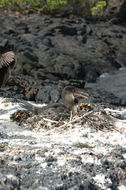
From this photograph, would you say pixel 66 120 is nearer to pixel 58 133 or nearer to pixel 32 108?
pixel 58 133

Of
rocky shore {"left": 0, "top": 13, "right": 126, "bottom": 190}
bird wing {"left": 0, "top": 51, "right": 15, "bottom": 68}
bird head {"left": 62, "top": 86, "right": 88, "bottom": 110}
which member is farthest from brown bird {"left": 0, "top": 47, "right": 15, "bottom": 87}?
bird head {"left": 62, "top": 86, "right": 88, "bottom": 110}

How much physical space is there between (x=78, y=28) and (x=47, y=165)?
13774mm

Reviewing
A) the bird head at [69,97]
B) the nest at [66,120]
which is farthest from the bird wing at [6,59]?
the bird head at [69,97]

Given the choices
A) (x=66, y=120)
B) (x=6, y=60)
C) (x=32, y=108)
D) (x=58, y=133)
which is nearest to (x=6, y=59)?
(x=6, y=60)

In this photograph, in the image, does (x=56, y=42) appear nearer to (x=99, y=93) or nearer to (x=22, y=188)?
(x=99, y=93)

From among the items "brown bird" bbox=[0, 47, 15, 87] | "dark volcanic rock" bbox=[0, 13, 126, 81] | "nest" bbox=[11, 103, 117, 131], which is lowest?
"dark volcanic rock" bbox=[0, 13, 126, 81]

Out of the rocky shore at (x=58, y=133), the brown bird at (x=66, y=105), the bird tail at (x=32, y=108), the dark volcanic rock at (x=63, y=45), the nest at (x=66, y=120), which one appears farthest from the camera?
the dark volcanic rock at (x=63, y=45)

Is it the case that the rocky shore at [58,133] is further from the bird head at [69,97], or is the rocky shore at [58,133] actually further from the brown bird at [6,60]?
the brown bird at [6,60]

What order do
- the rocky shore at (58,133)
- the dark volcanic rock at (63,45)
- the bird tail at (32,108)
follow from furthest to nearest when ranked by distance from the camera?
the dark volcanic rock at (63,45)
the bird tail at (32,108)
the rocky shore at (58,133)

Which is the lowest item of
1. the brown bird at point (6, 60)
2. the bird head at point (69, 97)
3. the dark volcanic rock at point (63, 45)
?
the dark volcanic rock at point (63, 45)

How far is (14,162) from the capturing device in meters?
3.94

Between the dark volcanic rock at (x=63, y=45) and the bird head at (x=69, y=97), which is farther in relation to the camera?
the dark volcanic rock at (x=63, y=45)

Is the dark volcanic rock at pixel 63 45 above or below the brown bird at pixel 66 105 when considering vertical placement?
below

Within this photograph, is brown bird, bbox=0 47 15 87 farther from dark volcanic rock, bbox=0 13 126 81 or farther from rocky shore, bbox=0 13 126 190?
dark volcanic rock, bbox=0 13 126 81
